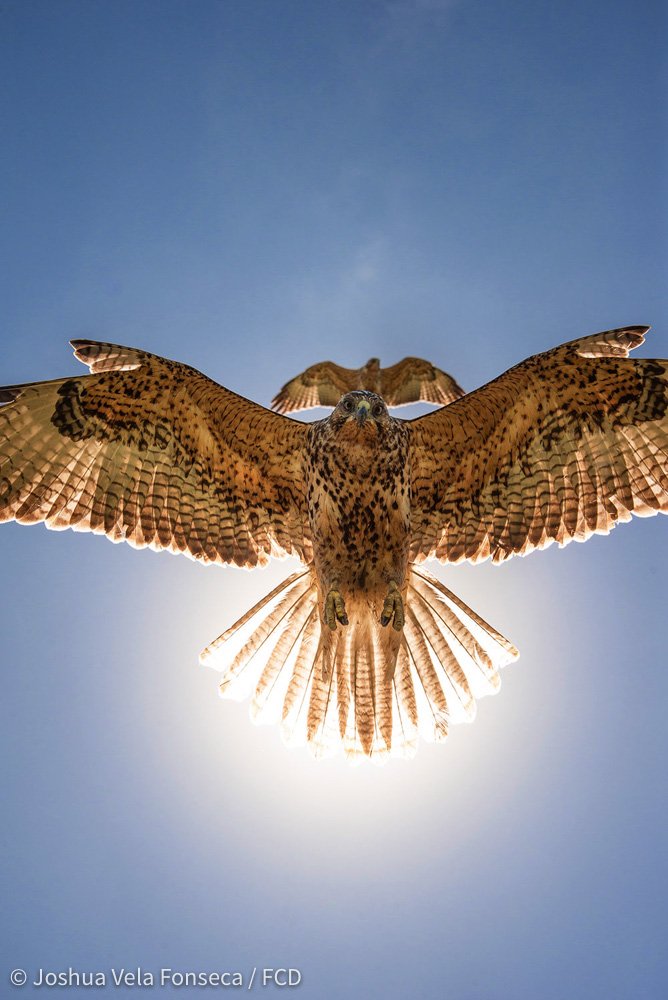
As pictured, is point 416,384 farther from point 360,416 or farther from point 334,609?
point 334,609

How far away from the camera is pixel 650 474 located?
21.8ft

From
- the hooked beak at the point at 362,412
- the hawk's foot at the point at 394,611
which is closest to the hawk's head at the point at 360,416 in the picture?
the hooked beak at the point at 362,412

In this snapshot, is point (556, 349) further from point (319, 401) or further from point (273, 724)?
point (319, 401)

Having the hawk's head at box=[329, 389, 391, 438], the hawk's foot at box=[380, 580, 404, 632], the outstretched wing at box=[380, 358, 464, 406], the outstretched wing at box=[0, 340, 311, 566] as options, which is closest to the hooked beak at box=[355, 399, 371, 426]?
the hawk's head at box=[329, 389, 391, 438]

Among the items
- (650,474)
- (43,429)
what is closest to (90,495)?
(43,429)

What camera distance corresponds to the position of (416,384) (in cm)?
1091

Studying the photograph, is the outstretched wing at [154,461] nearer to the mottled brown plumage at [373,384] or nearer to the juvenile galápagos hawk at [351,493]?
the juvenile galápagos hawk at [351,493]

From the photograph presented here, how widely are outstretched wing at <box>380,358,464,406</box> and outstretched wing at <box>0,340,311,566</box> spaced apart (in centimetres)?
413

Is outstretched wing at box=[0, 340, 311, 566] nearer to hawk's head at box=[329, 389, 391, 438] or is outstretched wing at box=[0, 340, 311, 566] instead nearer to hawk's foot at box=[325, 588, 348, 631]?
hawk's head at box=[329, 389, 391, 438]

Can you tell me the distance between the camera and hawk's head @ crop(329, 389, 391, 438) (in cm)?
640

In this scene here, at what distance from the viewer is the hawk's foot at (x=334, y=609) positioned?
255 inches

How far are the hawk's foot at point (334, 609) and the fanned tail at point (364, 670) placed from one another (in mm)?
354

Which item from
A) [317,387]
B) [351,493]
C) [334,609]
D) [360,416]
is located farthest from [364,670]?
[317,387]

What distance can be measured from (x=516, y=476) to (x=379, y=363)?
4.23 metres
